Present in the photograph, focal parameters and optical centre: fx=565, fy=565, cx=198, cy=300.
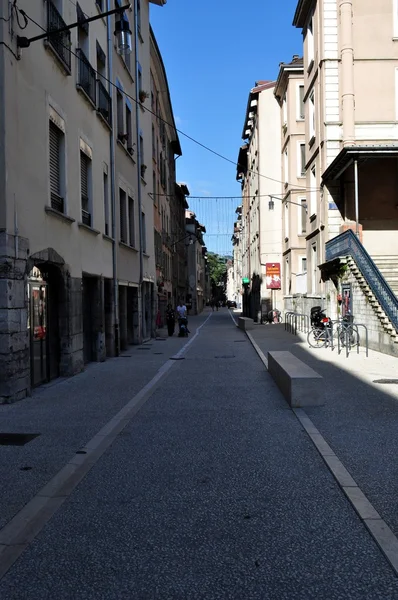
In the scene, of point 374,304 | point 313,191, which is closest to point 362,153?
point 374,304

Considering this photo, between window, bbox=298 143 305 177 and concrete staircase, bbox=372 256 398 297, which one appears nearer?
concrete staircase, bbox=372 256 398 297

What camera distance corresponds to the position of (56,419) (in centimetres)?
769

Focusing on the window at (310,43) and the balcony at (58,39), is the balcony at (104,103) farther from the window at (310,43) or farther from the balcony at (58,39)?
the window at (310,43)

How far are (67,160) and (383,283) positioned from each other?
912 cm

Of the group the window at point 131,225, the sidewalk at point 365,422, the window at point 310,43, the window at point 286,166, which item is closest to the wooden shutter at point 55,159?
the sidewalk at point 365,422

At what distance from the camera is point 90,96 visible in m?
14.0

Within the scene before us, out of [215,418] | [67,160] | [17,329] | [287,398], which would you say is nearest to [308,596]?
[215,418]

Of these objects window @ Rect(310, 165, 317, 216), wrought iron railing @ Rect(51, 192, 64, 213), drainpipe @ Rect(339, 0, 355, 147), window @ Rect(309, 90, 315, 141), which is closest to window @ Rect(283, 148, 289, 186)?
window @ Rect(309, 90, 315, 141)

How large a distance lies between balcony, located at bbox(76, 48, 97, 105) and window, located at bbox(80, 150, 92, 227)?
153 centimetres

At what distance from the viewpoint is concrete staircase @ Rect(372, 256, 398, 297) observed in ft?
64.6

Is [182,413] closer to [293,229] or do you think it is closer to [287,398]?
[287,398]

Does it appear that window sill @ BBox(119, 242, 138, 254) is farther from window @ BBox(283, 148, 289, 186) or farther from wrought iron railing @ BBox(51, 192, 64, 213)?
window @ BBox(283, 148, 289, 186)

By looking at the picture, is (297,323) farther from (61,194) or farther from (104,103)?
(61,194)

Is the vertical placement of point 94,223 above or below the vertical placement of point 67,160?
below
